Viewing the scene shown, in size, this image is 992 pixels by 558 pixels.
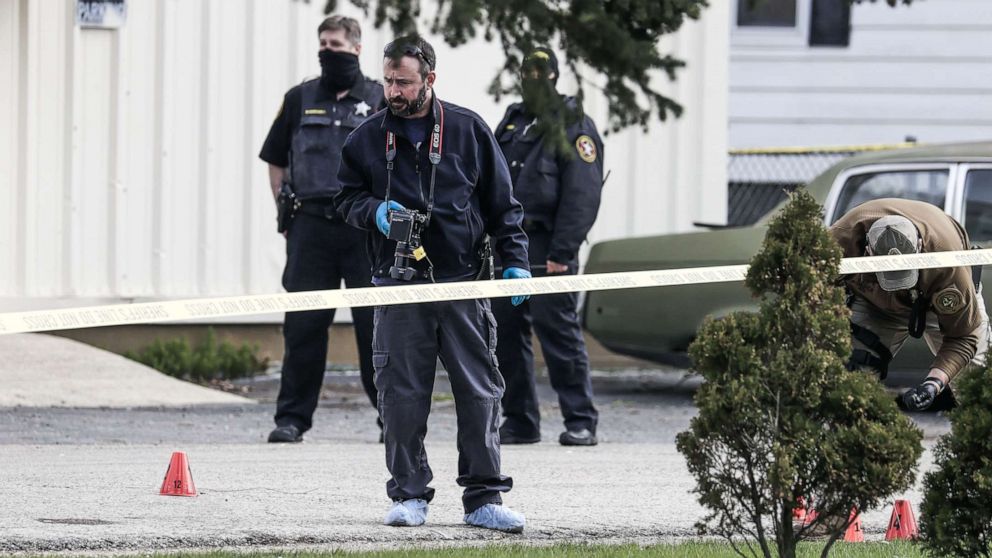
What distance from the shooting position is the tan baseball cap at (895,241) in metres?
6.47

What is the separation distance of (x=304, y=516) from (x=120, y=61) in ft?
21.9

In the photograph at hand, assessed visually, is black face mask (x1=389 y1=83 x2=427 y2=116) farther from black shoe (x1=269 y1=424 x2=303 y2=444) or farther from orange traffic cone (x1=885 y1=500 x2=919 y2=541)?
black shoe (x1=269 y1=424 x2=303 y2=444)

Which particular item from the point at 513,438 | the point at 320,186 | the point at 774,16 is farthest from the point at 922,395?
the point at 774,16

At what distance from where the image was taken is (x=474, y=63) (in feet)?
42.0

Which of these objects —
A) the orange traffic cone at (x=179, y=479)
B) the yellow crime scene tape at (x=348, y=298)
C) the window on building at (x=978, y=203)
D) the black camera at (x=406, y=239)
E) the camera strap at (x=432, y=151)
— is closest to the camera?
the yellow crime scene tape at (x=348, y=298)

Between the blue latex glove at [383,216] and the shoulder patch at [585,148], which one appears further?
the shoulder patch at [585,148]

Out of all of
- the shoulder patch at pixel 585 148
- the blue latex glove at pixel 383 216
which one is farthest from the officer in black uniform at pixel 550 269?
the blue latex glove at pixel 383 216

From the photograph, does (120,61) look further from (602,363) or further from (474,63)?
(602,363)

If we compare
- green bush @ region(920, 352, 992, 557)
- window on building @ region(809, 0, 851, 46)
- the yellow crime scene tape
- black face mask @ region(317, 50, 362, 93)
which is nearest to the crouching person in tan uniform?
the yellow crime scene tape

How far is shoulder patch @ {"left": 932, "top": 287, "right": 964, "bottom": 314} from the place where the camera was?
6.62 metres

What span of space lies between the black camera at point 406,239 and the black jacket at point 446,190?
0.07m

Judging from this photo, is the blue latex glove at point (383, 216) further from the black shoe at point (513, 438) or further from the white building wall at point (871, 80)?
the white building wall at point (871, 80)

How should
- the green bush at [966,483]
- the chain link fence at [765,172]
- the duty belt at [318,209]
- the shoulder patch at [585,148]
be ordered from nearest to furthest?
1. the green bush at [966,483]
2. the duty belt at [318,209]
3. the shoulder patch at [585,148]
4. the chain link fence at [765,172]

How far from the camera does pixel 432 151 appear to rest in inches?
250
